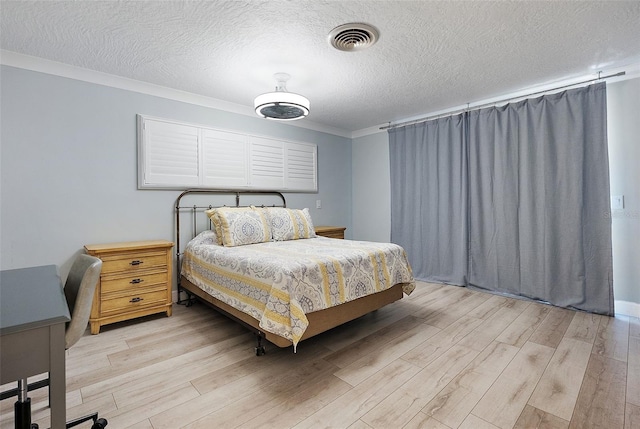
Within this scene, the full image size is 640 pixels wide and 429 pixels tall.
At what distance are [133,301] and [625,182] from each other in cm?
494

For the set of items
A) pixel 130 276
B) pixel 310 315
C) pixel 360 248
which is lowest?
pixel 310 315

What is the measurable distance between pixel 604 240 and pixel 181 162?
455cm

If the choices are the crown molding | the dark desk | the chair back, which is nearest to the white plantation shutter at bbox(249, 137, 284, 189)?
the crown molding

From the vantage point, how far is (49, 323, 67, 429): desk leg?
0.99m

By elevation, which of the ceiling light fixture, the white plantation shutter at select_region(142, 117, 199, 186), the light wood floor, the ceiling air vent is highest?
the ceiling air vent

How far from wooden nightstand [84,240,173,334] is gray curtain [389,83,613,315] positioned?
331cm

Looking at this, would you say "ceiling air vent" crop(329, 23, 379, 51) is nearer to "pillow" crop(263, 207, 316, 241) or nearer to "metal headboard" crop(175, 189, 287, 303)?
"pillow" crop(263, 207, 316, 241)

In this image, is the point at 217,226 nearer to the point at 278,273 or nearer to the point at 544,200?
the point at 278,273

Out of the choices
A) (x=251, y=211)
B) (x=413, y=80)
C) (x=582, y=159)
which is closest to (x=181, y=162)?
(x=251, y=211)

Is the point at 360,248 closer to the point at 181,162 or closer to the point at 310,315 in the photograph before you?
the point at 310,315

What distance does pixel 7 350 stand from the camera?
0.91 meters

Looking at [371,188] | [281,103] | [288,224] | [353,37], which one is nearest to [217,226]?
[288,224]

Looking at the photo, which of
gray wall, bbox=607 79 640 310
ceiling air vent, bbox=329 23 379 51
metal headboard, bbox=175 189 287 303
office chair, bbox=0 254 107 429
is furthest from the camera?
metal headboard, bbox=175 189 287 303

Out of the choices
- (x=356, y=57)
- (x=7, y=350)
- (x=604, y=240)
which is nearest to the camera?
(x=7, y=350)
